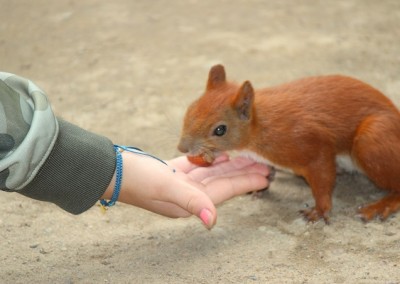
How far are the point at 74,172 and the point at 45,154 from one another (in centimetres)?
16

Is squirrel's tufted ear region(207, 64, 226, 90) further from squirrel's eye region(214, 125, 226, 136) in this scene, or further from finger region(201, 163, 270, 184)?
finger region(201, 163, 270, 184)

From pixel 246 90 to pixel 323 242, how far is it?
2.41 ft

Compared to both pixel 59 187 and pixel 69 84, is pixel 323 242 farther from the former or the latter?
pixel 69 84

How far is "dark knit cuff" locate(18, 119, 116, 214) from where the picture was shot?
2375 millimetres

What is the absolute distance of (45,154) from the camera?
2.28 m

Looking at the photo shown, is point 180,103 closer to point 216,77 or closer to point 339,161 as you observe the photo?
point 216,77

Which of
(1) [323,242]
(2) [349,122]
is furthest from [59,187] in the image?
(2) [349,122]

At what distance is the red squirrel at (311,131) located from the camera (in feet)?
9.57

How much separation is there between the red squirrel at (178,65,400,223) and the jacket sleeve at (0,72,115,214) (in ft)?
1.87

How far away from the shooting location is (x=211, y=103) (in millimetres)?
2947

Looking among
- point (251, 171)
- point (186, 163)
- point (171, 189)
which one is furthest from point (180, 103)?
point (171, 189)

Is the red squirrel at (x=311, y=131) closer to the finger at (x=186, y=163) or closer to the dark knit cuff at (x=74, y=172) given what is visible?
the finger at (x=186, y=163)

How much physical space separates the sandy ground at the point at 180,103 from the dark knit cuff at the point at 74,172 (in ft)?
1.17

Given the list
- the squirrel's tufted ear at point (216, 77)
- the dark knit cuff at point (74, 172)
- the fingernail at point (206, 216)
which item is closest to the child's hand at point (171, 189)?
the fingernail at point (206, 216)
